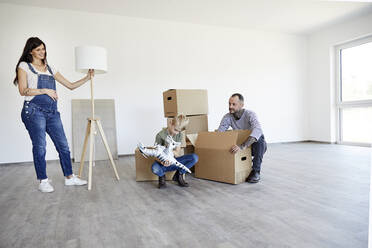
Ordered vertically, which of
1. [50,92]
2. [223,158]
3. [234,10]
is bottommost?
[223,158]

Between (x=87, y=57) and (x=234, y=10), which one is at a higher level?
(x=234, y=10)

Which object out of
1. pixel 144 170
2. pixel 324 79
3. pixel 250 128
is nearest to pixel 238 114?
pixel 250 128

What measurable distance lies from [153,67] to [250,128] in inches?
102

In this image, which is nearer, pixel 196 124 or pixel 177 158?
pixel 177 158

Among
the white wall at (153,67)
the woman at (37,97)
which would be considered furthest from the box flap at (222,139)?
the white wall at (153,67)

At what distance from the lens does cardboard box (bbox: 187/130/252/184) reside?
239cm

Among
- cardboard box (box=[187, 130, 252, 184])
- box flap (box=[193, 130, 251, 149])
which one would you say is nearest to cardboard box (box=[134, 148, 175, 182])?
cardboard box (box=[187, 130, 252, 184])

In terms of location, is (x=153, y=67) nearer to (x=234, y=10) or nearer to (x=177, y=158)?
(x=234, y=10)

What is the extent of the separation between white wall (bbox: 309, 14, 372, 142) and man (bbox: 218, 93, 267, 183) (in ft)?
12.2

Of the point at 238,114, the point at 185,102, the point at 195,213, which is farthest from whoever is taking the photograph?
the point at 185,102

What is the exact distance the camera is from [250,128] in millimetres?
2658

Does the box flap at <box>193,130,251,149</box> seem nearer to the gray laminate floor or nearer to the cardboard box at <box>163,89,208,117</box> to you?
the gray laminate floor

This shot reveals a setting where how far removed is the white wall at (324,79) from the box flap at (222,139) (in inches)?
157

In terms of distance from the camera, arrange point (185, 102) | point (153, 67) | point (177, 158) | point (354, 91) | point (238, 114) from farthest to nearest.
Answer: point (354, 91) → point (153, 67) → point (185, 102) → point (238, 114) → point (177, 158)
